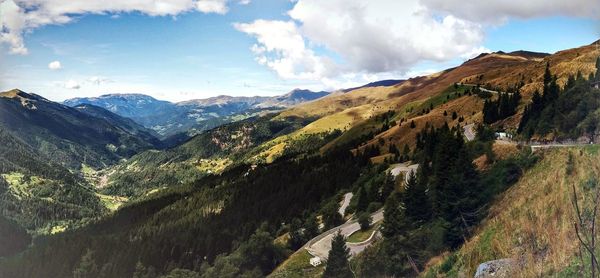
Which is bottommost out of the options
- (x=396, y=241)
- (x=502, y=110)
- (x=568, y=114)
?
(x=396, y=241)

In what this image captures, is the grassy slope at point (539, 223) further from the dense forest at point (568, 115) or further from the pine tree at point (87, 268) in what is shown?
the pine tree at point (87, 268)

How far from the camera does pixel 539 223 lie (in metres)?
19.0

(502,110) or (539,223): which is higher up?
(502,110)

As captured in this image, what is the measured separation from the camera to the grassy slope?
1559 centimetres

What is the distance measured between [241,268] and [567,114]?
62.7m

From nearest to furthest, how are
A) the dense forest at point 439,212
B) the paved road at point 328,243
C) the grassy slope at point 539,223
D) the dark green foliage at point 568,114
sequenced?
1. the grassy slope at point 539,223
2. the dense forest at point 439,212
3. the dark green foliage at point 568,114
4. the paved road at point 328,243

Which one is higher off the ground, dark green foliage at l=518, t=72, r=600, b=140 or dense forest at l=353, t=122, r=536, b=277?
dark green foliage at l=518, t=72, r=600, b=140

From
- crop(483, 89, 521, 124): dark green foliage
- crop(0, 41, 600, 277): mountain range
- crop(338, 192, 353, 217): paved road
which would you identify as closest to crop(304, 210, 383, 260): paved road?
crop(0, 41, 600, 277): mountain range

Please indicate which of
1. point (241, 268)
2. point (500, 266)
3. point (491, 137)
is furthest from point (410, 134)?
point (500, 266)

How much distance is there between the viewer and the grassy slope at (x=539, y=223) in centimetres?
1559

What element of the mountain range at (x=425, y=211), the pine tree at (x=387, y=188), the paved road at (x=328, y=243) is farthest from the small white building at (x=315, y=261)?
the pine tree at (x=387, y=188)

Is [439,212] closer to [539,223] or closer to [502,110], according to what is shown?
[539,223]

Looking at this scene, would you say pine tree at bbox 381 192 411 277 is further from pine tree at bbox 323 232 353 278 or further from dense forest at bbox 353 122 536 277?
pine tree at bbox 323 232 353 278

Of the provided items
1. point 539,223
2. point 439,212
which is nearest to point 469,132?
point 439,212
